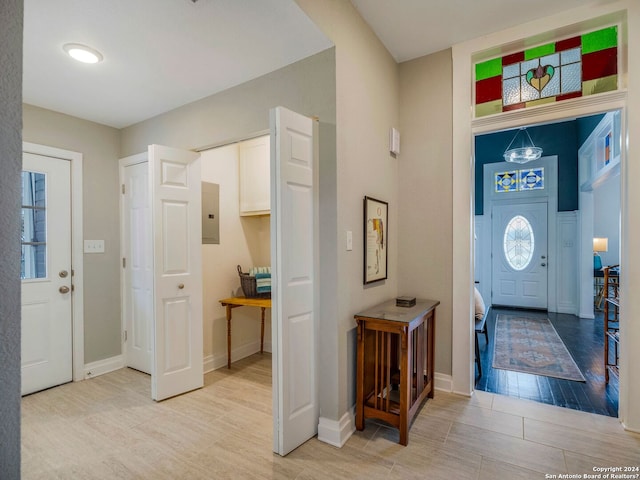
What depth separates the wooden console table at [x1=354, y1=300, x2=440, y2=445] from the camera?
2029mm

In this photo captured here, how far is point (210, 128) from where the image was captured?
276 cm

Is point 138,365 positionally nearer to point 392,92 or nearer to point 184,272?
A: point 184,272

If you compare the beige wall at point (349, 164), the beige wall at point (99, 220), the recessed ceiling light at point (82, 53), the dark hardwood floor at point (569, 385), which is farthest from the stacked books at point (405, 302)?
the beige wall at point (99, 220)

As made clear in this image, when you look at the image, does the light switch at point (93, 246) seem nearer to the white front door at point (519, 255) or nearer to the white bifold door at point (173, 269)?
the white bifold door at point (173, 269)

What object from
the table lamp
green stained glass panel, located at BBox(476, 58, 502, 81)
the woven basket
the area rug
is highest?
green stained glass panel, located at BBox(476, 58, 502, 81)

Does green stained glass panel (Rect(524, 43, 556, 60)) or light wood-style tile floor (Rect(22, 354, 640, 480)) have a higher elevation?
Result: green stained glass panel (Rect(524, 43, 556, 60))

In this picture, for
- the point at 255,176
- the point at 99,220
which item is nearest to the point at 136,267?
the point at 99,220

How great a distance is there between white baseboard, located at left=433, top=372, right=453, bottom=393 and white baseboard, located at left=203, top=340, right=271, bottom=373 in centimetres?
190

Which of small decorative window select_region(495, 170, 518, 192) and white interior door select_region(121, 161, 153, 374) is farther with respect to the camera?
small decorative window select_region(495, 170, 518, 192)

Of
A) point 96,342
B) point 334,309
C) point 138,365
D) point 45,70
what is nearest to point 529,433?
point 334,309

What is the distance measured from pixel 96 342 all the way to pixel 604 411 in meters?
4.30

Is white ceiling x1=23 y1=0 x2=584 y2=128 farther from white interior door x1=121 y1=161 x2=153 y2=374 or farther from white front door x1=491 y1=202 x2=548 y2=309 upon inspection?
white front door x1=491 y1=202 x2=548 y2=309

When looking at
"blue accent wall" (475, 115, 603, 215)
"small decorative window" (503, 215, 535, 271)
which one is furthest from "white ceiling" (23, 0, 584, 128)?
"small decorative window" (503, 215, 535, 271)

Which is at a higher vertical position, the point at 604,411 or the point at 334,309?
the point at 334,309
